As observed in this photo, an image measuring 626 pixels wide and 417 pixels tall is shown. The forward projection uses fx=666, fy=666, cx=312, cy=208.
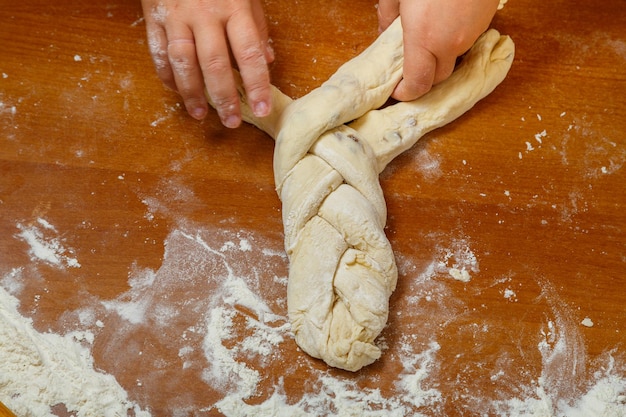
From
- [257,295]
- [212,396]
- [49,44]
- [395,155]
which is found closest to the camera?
[212,396]

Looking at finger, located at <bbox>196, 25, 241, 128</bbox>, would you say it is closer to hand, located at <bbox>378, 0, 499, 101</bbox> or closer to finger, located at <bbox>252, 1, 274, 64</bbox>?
finger, located at <bbox>252, 1, 274, 64</bbox>

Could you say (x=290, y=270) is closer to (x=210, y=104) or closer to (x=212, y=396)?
(x=212, y=396)

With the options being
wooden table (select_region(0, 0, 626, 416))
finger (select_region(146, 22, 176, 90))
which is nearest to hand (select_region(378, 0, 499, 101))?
wooden table (select_region(0, 0, 626, 416))

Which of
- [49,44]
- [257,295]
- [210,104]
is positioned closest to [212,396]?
[257,295]

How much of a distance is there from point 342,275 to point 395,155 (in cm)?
35

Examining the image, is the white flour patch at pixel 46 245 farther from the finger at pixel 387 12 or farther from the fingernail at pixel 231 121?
the finger at pixel 387 12

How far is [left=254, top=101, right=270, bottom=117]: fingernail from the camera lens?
4.62ft

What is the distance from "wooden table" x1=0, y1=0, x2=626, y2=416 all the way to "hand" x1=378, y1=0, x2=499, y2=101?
0.17 m

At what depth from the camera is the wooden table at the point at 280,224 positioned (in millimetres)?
1295

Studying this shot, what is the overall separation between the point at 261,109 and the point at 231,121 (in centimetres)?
8

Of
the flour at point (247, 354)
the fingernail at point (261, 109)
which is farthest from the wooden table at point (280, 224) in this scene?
the fingernail at point (261, 109)

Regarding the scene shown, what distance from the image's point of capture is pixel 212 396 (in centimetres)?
126

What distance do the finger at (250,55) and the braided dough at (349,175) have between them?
0.08 metres

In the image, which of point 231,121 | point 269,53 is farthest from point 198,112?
point 269,53
